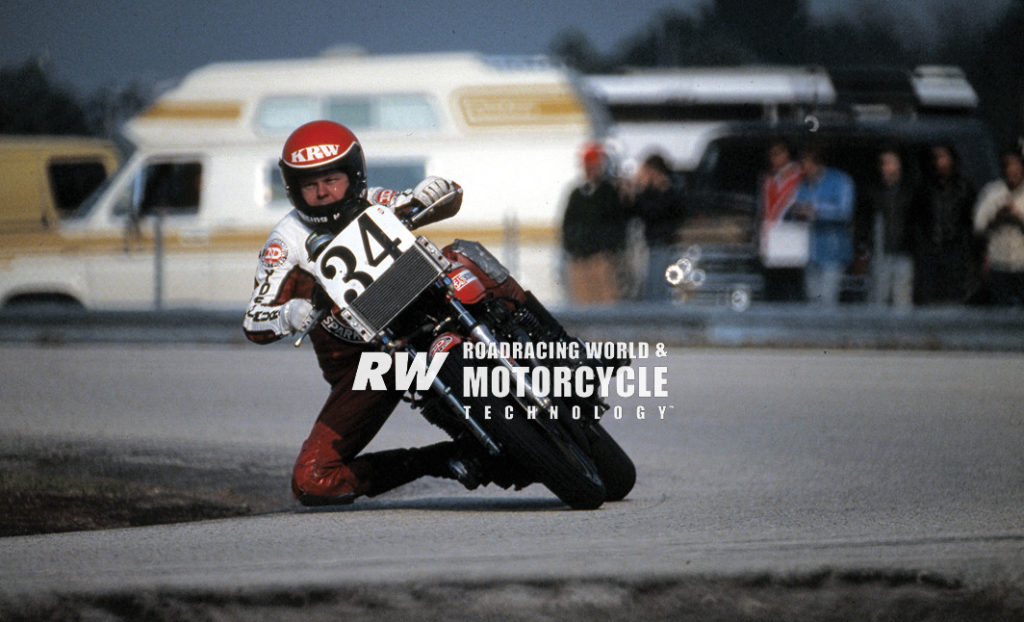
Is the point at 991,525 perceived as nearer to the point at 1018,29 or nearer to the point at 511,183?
the point at 511,183

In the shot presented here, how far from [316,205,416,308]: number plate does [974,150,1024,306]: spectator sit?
8.96m

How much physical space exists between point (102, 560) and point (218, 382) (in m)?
7.18

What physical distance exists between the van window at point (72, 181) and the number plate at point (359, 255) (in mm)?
11562

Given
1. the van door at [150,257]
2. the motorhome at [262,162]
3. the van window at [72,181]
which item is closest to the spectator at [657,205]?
the motorhome at [262,162]

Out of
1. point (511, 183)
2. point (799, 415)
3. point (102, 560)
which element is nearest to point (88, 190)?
point (511, 183)

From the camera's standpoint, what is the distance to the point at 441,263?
234 inches

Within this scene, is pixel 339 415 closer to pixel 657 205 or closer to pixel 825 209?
pixel 657 205

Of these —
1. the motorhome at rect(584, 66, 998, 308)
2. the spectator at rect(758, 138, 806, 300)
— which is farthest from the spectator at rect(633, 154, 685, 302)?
the spectator at rect(758, 138, 806, 300)

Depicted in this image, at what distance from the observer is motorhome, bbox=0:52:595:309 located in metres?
15.6

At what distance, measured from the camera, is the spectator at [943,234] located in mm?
14000

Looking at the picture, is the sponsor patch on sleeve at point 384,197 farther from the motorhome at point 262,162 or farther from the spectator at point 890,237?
the motorhome at point 262,162

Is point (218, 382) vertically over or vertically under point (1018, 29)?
under

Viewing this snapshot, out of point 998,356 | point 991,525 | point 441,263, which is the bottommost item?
point 998,356

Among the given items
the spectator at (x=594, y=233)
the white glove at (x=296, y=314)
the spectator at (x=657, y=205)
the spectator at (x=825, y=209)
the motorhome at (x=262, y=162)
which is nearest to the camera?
the white glove at (x=296, y=314)
